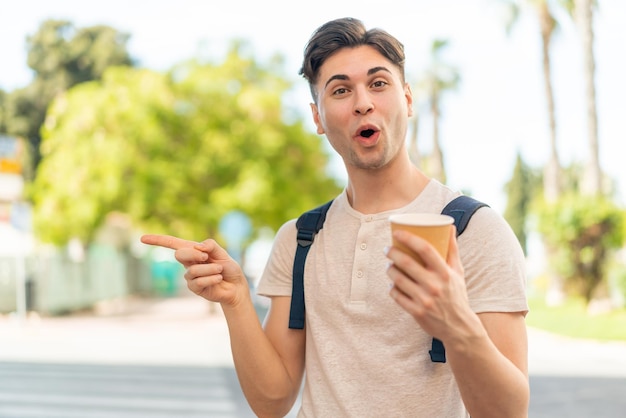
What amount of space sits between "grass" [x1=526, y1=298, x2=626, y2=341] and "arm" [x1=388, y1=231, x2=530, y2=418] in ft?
46.9

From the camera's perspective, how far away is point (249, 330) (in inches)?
83.3

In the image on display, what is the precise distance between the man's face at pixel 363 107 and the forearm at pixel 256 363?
1.63 feet

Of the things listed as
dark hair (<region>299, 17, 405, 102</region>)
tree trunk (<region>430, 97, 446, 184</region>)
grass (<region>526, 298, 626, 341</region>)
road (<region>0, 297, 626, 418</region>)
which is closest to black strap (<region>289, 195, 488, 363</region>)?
dark hair (<region>299, 17, 405, 102</region>)

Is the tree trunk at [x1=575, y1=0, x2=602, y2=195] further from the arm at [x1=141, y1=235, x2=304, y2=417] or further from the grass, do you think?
the arm at [x1=141, y1=235, x2=304, y2=417]

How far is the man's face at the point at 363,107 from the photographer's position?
200 cm

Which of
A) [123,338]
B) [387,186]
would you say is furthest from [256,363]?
[123,338]

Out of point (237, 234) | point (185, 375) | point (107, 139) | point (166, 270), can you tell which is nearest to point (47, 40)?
point (166, 270)

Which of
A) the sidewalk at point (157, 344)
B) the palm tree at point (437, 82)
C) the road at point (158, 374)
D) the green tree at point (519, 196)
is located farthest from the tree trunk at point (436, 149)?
the road at point (158, 374)

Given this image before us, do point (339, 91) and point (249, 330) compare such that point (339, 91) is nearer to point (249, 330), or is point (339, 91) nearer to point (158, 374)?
point (249, 330)

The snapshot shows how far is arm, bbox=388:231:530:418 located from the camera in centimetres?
140

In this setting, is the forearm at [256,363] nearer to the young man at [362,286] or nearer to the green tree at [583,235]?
the young man at [362,286]

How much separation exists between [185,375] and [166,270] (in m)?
30.2

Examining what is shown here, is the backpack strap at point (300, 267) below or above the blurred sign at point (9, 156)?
above

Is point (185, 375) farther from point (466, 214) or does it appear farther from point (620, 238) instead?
point (620, 238)
